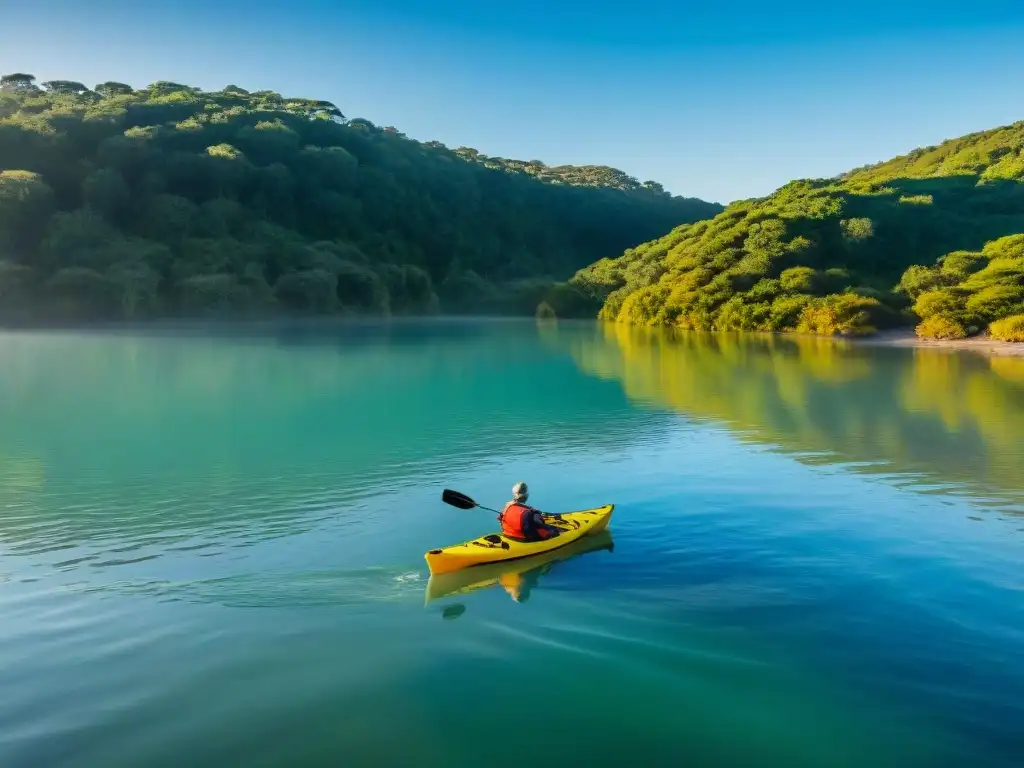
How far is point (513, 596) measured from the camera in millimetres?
9898

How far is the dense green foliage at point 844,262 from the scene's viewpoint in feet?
180

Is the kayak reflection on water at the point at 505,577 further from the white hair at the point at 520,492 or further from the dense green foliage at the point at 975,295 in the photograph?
the dense green foliage at the point at 975,295

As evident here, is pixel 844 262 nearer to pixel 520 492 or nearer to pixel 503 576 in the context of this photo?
pixel 520 492

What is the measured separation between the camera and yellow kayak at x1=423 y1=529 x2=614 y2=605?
10.0 meters

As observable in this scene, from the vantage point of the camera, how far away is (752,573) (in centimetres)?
1064

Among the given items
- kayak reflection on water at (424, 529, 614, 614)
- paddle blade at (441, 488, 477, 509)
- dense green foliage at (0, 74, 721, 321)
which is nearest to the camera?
kayak reflection on water at (424, 529, 614, 614)

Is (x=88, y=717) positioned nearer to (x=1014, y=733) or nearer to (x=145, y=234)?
(x=1014, y=733)

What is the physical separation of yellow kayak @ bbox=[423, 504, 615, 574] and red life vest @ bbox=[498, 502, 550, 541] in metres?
0.09

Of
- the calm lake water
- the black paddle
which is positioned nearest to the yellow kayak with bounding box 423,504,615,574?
the calm lake water

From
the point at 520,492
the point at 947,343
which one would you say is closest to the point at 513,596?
the point at 520,492

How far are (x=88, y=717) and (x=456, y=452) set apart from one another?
1182 centimetres

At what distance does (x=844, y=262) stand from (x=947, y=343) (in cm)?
2435

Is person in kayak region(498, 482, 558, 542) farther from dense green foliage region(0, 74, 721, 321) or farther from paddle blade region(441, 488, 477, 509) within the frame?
dense green foliage region(0, 74, 721, 321)

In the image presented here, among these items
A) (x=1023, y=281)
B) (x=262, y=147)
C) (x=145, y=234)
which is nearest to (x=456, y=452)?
(x=1023, y=281)
